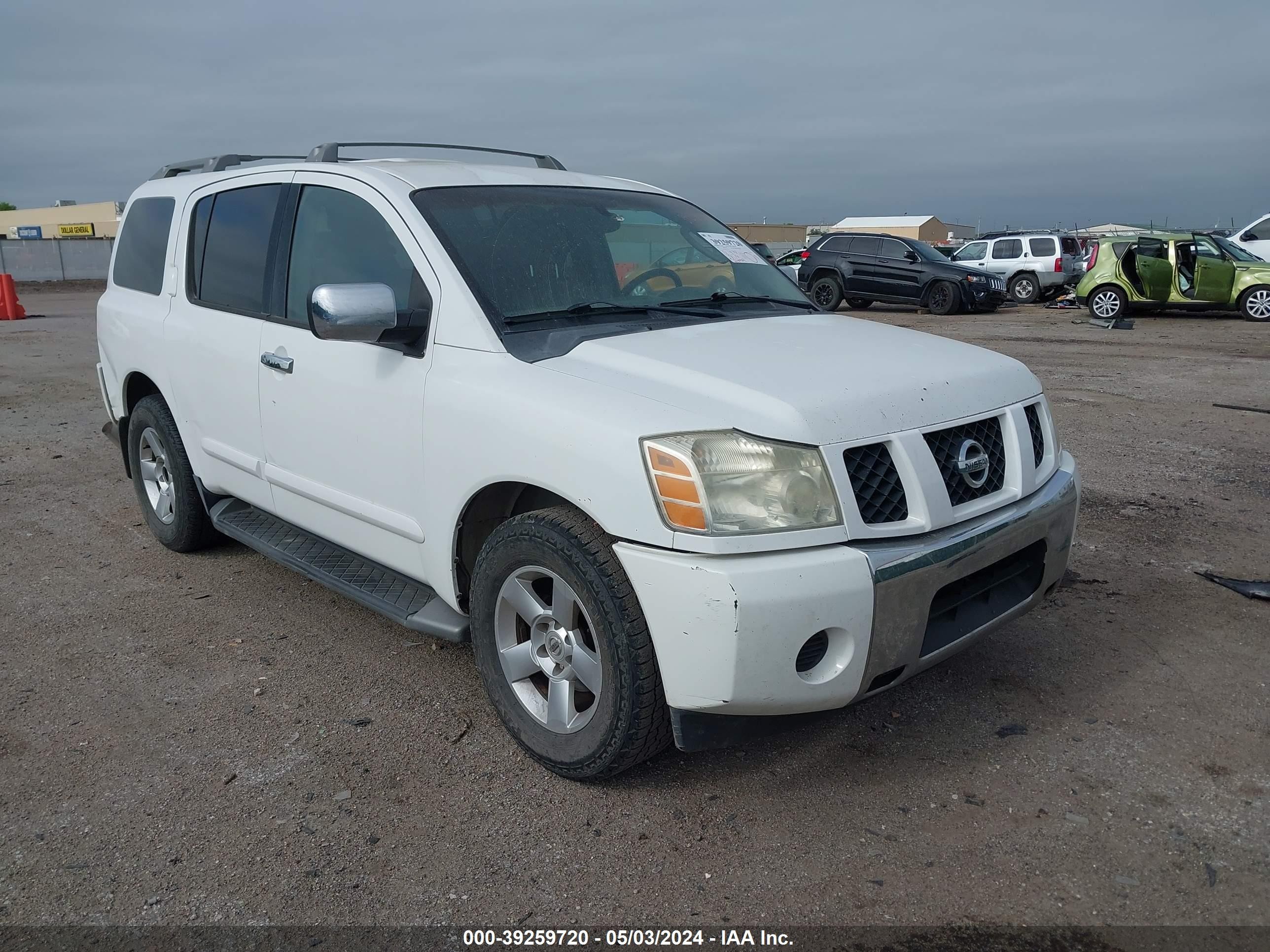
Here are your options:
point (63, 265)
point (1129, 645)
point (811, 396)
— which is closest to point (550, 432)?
point (811, 396)

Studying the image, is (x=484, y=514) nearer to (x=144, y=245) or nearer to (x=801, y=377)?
(x=801, y=377)

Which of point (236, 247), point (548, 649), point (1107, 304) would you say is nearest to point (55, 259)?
point (1107, 304)

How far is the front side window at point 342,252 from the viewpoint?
10.9 feet

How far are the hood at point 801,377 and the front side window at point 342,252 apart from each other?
0.76 metres

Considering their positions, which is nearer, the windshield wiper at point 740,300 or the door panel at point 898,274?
the windshield wiper at point 740,300

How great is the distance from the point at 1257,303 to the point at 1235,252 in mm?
1406

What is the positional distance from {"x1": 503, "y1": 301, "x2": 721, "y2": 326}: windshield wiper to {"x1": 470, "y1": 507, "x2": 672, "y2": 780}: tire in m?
0.67

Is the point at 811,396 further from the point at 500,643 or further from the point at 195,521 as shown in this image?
the point at 195,521

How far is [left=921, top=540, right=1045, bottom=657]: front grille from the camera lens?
274cm

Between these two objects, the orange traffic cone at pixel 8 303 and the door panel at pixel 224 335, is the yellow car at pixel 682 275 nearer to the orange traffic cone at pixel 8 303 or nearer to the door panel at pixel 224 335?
the door panel at pixel 224 335

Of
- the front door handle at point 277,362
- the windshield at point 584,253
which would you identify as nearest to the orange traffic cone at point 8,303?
the front door handle at point 277,362

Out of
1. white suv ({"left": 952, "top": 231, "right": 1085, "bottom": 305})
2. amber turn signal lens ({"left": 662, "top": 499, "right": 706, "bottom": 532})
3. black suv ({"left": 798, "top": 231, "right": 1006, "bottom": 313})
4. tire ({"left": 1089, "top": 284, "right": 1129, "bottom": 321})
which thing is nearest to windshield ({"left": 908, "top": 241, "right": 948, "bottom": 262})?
black suv ({"left": 798, "top": 231, "right": 1006, "bottom": 313})

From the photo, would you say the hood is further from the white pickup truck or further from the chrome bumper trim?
the chrome bumper trim

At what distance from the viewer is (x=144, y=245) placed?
491 centimetres
